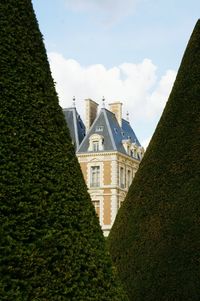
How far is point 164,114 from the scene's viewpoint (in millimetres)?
8789

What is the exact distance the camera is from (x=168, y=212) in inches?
305

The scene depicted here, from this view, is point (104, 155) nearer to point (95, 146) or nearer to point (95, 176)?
point (95, 146)

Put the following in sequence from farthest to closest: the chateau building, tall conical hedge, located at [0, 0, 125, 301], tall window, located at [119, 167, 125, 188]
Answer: tall window, located at [119, 167, 125, 188] < the chateau building < tall conical hedge, located at [0, 0, 125, 301]

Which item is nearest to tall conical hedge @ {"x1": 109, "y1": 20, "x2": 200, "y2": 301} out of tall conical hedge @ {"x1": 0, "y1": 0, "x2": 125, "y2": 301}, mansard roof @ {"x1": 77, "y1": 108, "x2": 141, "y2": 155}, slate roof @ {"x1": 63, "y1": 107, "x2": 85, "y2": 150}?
tall conical hedge @ {"x1": 0, "y1": 0, "x2": 125, "y2": 301}

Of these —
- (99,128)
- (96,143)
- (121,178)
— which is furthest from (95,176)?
(99,128)

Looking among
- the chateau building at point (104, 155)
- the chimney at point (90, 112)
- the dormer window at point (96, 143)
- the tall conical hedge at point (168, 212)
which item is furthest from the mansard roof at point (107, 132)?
the tall conical hedge at point (168, 212)

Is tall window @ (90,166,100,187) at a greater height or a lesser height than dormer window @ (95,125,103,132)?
lesser

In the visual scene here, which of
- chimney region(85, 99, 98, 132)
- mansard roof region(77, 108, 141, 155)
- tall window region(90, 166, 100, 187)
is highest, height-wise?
chimney region(85, 99, 98, 132)

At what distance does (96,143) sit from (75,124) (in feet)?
8.29

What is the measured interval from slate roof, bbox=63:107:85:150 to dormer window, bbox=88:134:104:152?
1.27 m

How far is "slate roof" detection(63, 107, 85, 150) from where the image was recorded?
4525cm

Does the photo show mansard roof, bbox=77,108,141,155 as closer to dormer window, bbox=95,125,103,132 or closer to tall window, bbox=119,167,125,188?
dormer window, bbox=95,125,103,132

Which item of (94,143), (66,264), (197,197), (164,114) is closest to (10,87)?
(66,264)

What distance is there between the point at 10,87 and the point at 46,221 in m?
1.01
